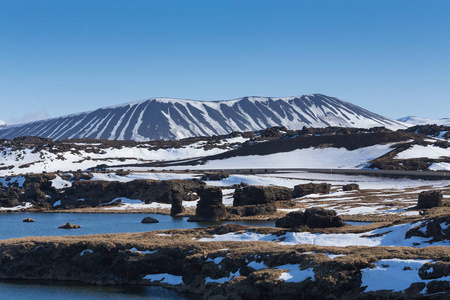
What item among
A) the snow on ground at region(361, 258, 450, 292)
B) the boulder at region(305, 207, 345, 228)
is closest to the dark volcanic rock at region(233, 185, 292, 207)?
the boulder at region(305, 207, 345, 228)

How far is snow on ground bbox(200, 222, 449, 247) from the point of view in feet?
111

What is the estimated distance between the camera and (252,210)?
7012 centimetres

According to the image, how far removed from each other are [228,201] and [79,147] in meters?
95.5

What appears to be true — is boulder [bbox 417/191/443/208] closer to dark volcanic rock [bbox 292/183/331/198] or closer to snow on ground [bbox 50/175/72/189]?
dark volcanic rock [bbox 292/183/331/198]

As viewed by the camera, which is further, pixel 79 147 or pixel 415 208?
pixel 79 147

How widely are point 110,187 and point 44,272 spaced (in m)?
61.8

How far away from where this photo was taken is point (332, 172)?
120m

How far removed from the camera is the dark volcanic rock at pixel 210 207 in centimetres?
6562

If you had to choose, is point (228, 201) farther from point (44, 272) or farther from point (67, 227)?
point (44, 272)

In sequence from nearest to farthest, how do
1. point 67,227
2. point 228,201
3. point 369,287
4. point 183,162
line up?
1. point 369,287
2. point 67,227
3. point 228,201
4. point 183,162

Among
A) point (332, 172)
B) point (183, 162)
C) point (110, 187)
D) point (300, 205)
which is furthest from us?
point (183, 162)

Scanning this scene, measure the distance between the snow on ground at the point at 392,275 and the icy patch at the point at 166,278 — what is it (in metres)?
11.0

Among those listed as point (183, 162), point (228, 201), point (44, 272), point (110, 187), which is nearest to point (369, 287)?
point (44, 272)

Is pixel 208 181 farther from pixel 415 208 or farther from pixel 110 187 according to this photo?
pixel 415 208
